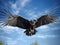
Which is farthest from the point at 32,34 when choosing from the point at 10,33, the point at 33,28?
the point at 10,33

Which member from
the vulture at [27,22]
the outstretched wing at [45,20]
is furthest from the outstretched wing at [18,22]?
the outstretched wing at [45,20]

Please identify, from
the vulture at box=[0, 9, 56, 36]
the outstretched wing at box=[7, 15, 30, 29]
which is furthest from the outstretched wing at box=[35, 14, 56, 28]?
the outstretched wing at box=[7, 15, 30, 29]

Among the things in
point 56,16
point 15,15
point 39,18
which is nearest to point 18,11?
point 15,15

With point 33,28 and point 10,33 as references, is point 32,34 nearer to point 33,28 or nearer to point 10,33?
point 33,28

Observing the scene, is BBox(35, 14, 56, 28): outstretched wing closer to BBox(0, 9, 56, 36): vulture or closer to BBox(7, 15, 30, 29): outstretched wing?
BBox(0, 9, 56, 36): vulture

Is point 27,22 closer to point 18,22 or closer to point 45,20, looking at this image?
point 18,22

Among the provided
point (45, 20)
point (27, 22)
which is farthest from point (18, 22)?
point (45, 20)

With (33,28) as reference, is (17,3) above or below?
above

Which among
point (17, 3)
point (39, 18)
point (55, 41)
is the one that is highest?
point (17, 3)

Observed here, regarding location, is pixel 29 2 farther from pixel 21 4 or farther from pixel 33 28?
pixel 33 28

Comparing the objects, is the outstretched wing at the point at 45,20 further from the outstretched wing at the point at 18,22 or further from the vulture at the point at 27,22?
the outstretched wing at the point at 18,22
